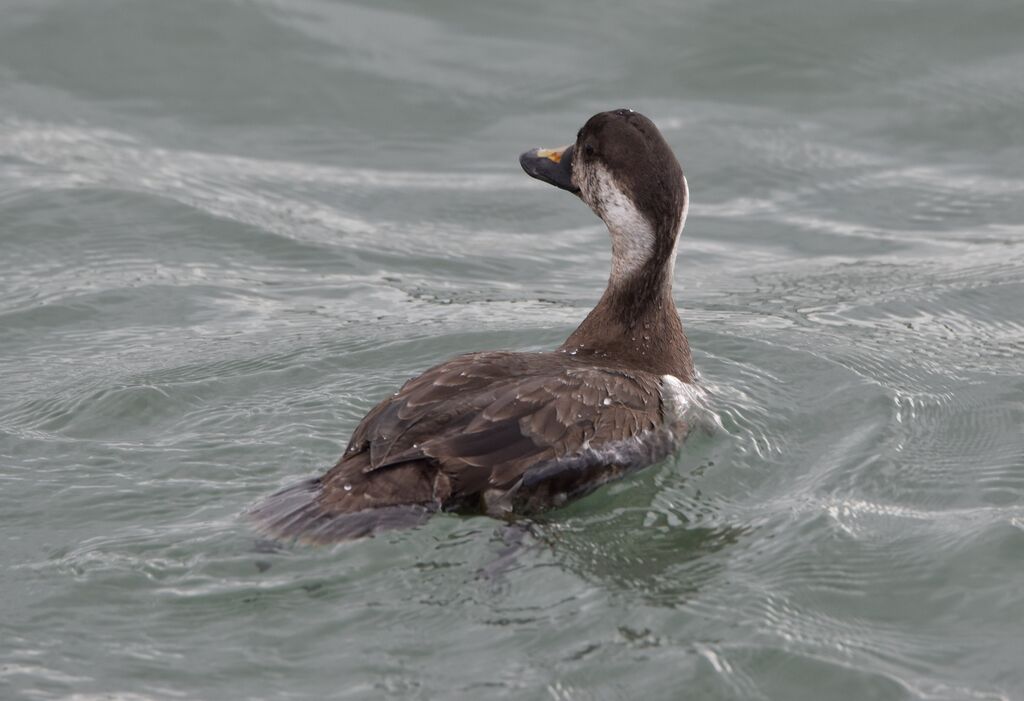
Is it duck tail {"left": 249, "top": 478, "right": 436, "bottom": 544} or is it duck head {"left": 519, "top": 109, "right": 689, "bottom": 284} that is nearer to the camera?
duck tail {"left": 249, "top": 478, "right": 436, "bottom": 544}

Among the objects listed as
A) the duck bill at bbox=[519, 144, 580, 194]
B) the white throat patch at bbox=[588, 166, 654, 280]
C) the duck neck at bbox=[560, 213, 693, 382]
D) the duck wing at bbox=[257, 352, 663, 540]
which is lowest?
the duck wing at bbox=[257, 352, 663, 540]

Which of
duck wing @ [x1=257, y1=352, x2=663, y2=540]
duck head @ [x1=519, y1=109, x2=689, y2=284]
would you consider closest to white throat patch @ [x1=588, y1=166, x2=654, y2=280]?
duck head @ [x1=519, y1=109, x2=689, y2=284]

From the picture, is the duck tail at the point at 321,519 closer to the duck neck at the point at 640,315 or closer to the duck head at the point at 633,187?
the duck neck at the point at 640,315

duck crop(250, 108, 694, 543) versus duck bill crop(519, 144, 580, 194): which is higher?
duck bill crop(519, 144, 580, 194)

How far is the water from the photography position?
5.07 metres

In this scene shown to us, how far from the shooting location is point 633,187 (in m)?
6.82

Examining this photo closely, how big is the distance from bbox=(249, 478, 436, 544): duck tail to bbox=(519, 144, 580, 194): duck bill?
2154mm

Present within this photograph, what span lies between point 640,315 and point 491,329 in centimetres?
141

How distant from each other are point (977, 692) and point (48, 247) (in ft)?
20.7

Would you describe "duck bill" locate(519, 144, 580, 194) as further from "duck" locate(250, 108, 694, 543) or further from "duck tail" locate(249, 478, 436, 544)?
"duck tail" locate(249, 478, 436, 544)

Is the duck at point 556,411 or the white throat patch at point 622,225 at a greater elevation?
the white throat patch at point 622,225

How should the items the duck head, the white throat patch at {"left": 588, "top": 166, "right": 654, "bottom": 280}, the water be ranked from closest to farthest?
the water, the duck head, the white throat patch at {"left": 588, "top": 166, "right": 654, "bottom": 280}

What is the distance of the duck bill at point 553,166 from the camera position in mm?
7258

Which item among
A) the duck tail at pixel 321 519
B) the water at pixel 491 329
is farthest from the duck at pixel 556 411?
the water at pixel 491 329
